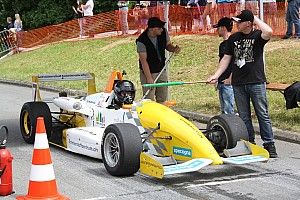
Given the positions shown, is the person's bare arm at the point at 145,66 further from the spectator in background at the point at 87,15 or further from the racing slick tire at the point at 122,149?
the spectator in background at the point at 87,15

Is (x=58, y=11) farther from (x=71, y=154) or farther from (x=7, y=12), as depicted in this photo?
(x=71, y=154)

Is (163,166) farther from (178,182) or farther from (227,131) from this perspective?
(227,131)

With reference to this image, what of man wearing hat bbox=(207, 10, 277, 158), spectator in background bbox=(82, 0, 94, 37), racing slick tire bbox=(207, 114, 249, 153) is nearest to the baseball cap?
man wearing hat bbox=(207, 10, 277, 158)

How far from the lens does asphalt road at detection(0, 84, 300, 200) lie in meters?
7.10

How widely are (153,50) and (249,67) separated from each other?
2473mm

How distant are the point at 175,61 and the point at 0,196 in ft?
39.9

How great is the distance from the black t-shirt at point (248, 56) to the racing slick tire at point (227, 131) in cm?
59

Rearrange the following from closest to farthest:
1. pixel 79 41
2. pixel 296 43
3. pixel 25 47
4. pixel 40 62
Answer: pixel 296 43 → pixel 40 62 → pixel 79 41 → pixel 25 47

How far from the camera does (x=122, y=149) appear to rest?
25.0 ft

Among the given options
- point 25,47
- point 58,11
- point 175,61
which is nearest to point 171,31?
point 175,61

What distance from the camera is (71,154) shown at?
9.49 metres

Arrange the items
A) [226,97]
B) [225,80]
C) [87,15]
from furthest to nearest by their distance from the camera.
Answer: [87,15] → [226,97] → [225,80]

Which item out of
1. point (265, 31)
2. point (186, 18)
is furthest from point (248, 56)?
point (186, 18)

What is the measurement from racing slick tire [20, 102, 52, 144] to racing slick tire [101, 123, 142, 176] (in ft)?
6.63
